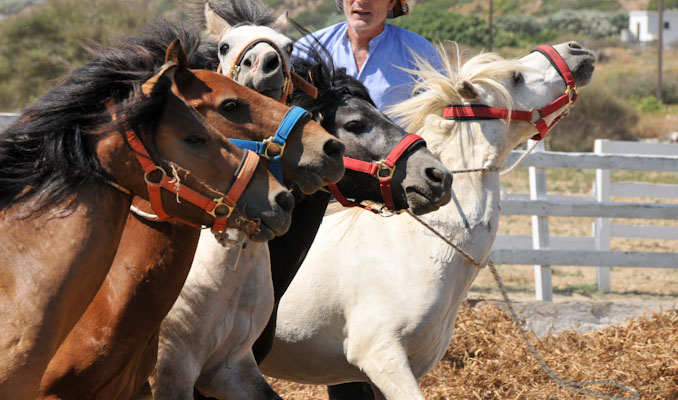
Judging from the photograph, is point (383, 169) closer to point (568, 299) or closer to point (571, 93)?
point (571, 93)

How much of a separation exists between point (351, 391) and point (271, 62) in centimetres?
224

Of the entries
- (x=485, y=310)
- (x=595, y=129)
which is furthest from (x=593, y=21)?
(x=485, y=310)

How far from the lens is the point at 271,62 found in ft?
11.8

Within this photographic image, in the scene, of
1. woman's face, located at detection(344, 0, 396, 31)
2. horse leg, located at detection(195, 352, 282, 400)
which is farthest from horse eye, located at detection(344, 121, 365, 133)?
woman's face, located at detection(344, 0, 396, 31)

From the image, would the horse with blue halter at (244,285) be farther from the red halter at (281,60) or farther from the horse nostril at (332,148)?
the horse nostril at (332,148)

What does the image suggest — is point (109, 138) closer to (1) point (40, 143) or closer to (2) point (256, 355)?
(1) point (40, 143)

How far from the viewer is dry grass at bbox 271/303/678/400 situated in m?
5.46

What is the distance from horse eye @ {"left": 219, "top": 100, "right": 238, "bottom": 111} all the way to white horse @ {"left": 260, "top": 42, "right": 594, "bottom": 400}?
1566mm

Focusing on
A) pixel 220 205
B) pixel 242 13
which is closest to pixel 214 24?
pixel 242 13

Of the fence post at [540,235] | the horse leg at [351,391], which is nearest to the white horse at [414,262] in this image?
the horse leg at [351,391]

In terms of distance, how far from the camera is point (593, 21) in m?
72.1

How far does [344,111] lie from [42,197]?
1.56 metres

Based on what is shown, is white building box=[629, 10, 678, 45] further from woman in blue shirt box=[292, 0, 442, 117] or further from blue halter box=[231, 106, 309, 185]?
blue halter box=[231, 106, 309, 185]

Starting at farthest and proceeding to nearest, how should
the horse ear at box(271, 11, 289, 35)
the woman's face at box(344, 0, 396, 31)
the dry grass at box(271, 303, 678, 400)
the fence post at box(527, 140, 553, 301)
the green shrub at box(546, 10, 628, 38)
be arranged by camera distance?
the green shrub at box(546, 10, 628, 38)
the fence post at box(527, 140, 553, 301)
the dry grass at box(271, 303, 678, 400)
the woman's face at box(344, 0, 396, 31)
the horse ear at box(271, 11, 289, 35)
